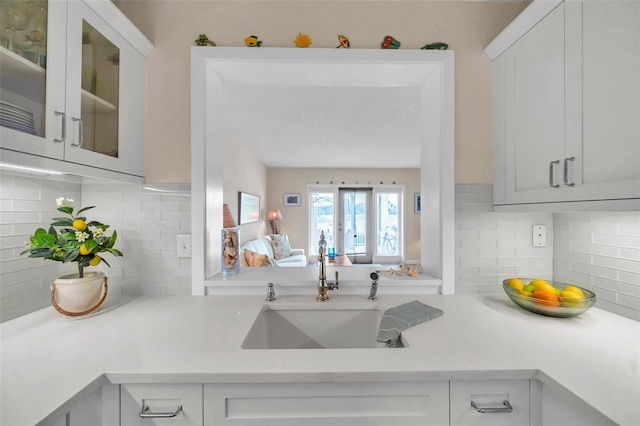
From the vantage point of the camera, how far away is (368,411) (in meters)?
0.81

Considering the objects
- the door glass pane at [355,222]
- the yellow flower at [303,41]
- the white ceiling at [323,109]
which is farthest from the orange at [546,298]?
the door glass pane at [355,222]

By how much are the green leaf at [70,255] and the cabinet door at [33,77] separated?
39 centimetres

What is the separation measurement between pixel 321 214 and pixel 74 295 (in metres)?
6.10

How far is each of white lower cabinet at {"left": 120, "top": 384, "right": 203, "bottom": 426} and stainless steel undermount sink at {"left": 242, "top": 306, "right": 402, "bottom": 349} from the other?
1.66 ft

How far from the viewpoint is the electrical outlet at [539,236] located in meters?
1.47

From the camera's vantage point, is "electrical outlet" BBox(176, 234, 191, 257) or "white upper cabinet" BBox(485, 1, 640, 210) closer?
"white upper cabinet" BBox(485, 1, 640, 210)

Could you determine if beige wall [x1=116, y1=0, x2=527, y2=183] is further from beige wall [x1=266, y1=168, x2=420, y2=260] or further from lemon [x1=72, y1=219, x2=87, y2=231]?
beige wall [x1=266, y1=168, x2=420, y2=260]

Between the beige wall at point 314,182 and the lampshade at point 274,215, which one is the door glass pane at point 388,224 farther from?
the lampshade at point 274,215

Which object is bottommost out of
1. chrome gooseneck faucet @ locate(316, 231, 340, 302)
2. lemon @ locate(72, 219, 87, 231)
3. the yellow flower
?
chrome gooseneck faucet @ locate(316, 231, 340, 302)

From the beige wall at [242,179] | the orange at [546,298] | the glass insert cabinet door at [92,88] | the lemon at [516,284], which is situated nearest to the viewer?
the glass insert cabinet door at [92,88]

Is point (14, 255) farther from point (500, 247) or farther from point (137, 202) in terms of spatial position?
point (500, 247)

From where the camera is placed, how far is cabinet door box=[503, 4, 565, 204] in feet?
3.52

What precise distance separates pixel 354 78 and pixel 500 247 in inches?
46.2

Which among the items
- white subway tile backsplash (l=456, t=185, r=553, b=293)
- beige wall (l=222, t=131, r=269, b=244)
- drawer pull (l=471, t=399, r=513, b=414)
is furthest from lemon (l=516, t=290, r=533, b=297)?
beige wall (l=222, t=131, r=269, b=244)
